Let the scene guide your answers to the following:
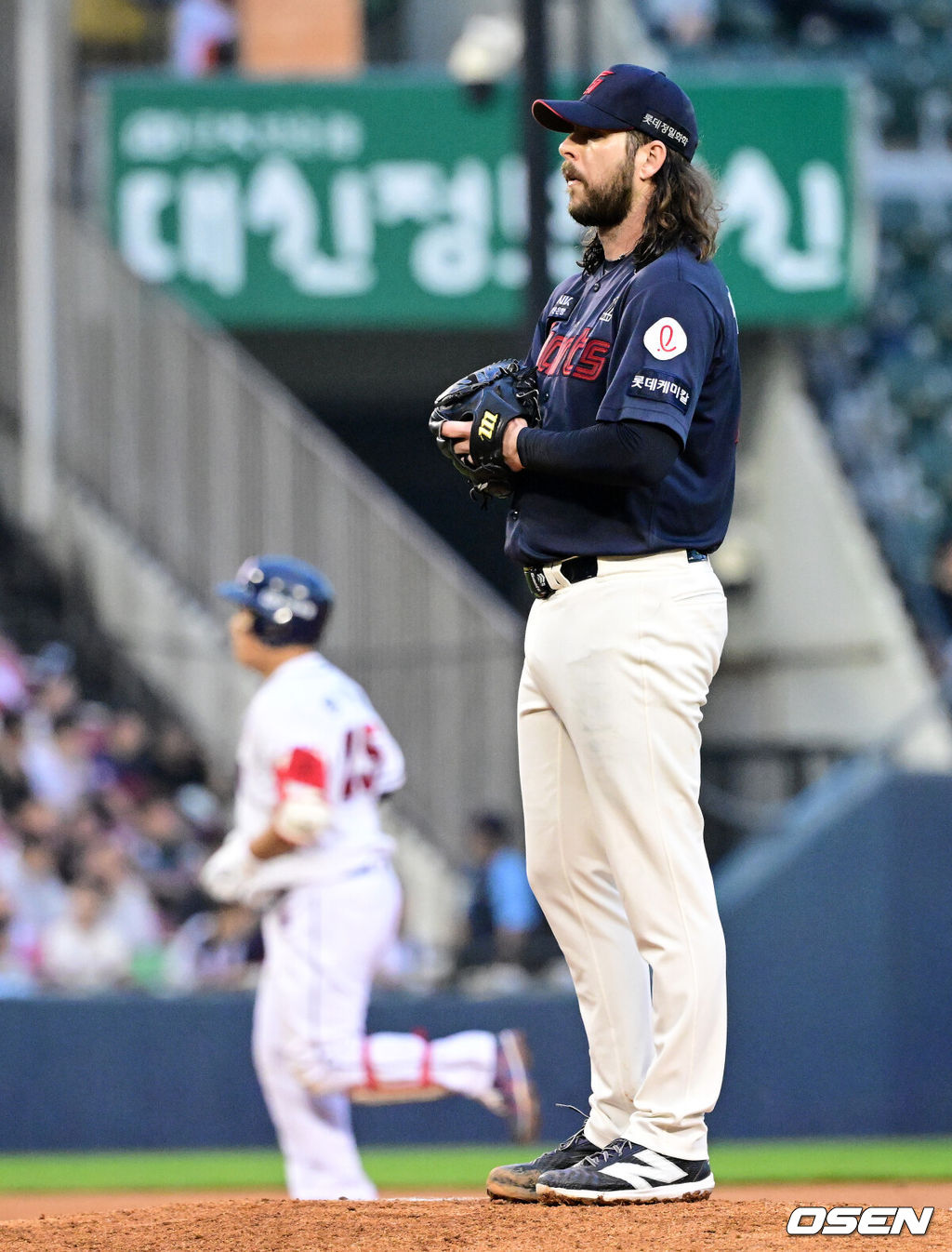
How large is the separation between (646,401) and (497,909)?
665 centimetres

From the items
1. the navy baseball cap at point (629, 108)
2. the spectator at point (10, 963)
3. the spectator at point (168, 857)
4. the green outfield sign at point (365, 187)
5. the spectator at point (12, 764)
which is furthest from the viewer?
the green outfield sign at point (365, 187)

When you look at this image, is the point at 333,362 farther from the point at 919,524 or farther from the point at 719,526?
the point at 719,526

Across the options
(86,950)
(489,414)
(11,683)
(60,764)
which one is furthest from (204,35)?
(489,414)

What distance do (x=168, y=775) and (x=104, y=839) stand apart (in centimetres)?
122

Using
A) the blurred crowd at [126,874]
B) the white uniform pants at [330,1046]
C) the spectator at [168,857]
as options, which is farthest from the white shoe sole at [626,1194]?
the spectator at [168,857]

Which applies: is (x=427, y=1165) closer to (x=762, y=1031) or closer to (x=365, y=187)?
(x=762, y=1031)

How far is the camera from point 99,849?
10.6 meters

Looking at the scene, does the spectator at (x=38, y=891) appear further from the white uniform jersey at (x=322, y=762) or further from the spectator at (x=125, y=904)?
the white uniform jersey at (x=322, y=762)

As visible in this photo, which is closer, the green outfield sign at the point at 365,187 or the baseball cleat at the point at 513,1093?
the baseball cleat at the point at 513,1093

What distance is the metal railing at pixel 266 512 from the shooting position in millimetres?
11695

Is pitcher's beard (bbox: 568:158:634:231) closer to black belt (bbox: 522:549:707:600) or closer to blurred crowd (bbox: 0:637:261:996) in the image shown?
black belt (bbox: 522:549:707:600)

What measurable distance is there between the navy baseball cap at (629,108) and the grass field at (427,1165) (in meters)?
4.62

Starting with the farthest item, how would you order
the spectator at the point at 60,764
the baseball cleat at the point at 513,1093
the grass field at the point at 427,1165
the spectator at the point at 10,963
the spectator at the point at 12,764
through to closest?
the spectator at the point at 60,764 → the spectator at the point at 12,764 → the spectator at the point at 10,963 → the grass field at the point at 427,1165 → the baseball cleat at the point at 513,1093

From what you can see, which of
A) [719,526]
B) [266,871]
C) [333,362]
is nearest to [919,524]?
[333,362]
